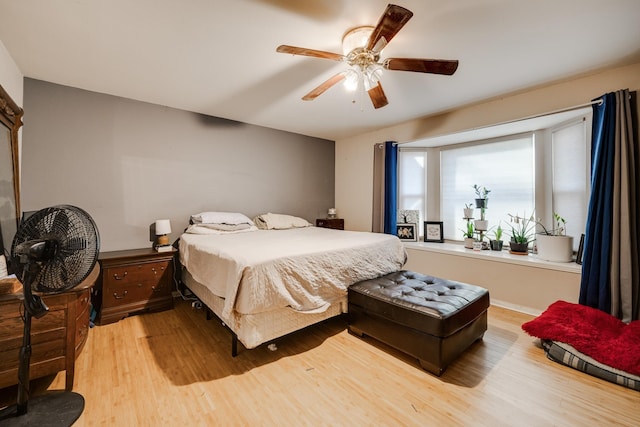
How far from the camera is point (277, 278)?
1.79m

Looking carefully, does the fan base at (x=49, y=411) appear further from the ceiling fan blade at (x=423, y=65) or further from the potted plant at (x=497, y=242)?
the potted plant at (x=497, y=242)

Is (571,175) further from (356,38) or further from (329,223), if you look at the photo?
(329,223)

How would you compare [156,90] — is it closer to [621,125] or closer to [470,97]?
[470,97]

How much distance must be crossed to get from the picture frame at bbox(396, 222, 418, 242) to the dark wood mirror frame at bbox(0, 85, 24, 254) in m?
4.09

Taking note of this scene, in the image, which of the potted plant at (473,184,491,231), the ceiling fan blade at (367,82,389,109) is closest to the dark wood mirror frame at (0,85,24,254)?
the ceiling fan blade at (367,82,389,109)

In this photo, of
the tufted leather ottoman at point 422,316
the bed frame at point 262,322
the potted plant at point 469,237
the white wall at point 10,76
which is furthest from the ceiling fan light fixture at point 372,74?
the white wall at point 10,76

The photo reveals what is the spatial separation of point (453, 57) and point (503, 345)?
233 centimetres

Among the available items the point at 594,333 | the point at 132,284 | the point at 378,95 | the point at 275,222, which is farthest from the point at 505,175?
the point at 132,284

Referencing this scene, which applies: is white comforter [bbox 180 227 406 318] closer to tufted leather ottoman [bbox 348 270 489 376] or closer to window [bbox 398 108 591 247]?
tufted leather ottoman [bbox 348 270 489 376]

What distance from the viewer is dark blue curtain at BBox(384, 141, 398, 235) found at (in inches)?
153

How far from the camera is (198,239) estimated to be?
8.77 ft

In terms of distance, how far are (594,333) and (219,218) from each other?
3568 mm

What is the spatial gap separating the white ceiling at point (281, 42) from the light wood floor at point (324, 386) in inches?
89.2

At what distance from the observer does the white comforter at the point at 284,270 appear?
1687 mm
